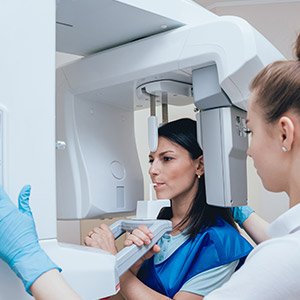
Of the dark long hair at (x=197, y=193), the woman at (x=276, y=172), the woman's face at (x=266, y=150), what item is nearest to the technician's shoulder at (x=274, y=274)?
the woman at (x=276, y=172)

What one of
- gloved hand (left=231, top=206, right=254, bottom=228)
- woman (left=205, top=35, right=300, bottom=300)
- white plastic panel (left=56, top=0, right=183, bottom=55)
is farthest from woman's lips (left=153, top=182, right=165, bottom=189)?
woman (left=205, top=35, right=300, bottom=300)

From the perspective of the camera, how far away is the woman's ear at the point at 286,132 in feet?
2.69

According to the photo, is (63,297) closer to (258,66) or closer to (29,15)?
(29,15)

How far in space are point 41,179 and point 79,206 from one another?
1.57 feet

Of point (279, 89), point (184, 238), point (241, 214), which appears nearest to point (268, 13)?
point (241, 214)

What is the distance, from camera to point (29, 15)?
866mm

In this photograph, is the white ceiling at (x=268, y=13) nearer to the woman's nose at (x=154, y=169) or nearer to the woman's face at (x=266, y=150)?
the woman's nose at (x=154, y=169)

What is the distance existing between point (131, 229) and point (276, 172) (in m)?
0.50

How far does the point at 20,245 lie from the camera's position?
2.57ft

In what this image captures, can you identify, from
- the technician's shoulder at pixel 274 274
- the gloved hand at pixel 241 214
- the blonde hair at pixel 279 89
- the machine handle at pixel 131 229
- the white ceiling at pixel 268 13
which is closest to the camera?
the technician's shoulder at pixel 274 274

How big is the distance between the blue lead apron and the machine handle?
0.70ft

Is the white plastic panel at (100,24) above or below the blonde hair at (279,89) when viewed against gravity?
above

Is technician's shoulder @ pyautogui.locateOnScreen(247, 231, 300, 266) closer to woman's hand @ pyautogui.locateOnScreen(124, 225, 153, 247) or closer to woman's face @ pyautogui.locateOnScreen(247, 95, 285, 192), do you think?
woman's face @ pyautogui.locateOnScreen(247, 95, 285, 192)

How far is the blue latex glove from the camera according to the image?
78 centimetres
